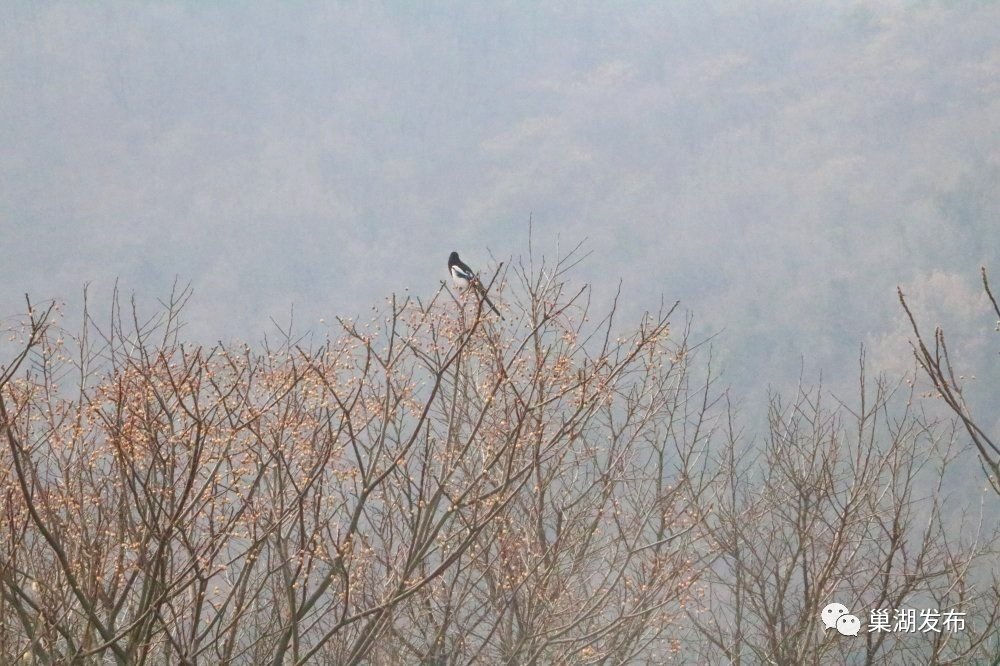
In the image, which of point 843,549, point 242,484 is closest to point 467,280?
point 242,484


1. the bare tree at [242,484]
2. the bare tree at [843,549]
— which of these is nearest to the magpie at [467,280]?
the bare tree at [242,484]

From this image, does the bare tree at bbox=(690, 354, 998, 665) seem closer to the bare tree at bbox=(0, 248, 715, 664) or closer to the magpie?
the bare tree at bbox=(0, 248, 715, 664)

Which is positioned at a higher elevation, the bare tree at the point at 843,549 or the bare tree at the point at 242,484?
the bare tree at the point at 843,549

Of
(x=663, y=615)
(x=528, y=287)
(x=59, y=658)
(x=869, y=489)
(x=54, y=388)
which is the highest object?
(x=528, y=287)

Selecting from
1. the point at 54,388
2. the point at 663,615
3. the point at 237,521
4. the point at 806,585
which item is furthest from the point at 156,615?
the point at 806,585

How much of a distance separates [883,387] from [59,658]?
8.86m

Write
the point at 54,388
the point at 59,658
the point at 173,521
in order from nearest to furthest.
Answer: the point at 173,521 < the point at 59,658 < the point at 54,388

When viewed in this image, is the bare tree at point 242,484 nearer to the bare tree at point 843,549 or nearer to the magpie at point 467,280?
the magpie at point 467,280

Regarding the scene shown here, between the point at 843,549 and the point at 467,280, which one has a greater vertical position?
the point at 467,280

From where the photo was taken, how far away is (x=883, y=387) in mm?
10562

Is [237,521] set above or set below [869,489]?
below

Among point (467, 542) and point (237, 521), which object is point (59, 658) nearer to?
point (237, 521)

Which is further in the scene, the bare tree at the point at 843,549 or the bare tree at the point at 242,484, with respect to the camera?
the bare tree at the point at 843,549

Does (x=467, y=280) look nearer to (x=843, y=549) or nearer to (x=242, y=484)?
(x=242, y=484)
